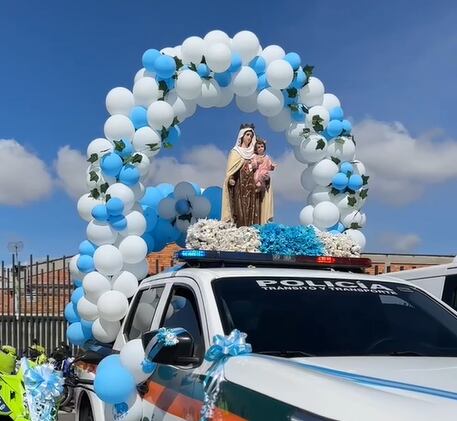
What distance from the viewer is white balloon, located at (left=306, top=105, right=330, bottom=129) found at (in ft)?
31.6

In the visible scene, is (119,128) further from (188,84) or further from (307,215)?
(307,215)

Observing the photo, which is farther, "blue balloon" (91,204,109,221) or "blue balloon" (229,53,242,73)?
"blue balloon" (229,53,242,73)

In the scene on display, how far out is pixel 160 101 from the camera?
912 cm

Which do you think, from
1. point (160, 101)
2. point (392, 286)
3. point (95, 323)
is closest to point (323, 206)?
point (160, 101)

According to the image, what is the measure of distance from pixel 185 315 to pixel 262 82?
6.22 metres

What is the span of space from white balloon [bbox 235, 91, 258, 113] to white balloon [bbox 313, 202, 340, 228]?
1771mm

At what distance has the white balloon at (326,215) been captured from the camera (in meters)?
9.34

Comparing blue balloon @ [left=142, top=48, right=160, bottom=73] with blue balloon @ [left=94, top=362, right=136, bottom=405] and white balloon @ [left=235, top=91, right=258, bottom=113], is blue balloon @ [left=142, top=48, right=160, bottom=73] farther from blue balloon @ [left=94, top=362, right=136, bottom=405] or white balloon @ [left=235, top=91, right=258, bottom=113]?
blue balloon @ [left=94, top=362, right=136, bottom=405]

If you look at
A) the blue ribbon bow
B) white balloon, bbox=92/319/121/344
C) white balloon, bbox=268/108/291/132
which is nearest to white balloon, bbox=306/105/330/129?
white balloon, bbox=268/108/291/132

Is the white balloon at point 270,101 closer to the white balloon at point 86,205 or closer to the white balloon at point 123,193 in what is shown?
the white balloon at point 123,193

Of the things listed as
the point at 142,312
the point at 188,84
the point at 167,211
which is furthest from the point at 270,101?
the point at 142,312

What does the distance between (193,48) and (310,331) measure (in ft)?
20.8

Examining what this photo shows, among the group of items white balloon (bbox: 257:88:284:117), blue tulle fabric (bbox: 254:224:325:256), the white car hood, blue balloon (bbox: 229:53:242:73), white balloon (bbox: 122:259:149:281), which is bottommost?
the white car hood

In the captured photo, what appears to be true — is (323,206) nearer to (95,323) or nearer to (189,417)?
(95,323)
